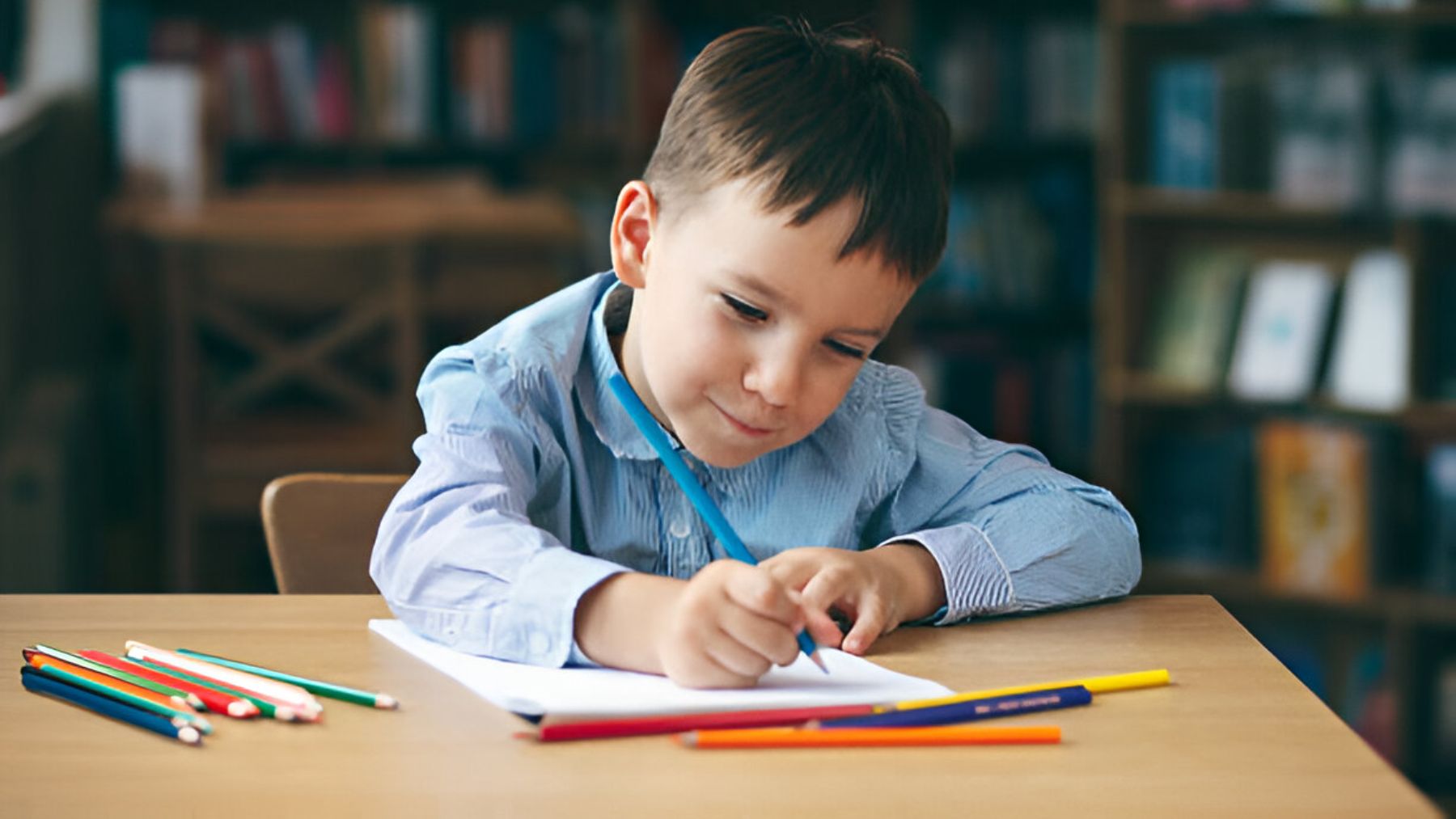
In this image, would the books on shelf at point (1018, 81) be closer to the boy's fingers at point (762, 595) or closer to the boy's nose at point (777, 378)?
the boy's nose at point (777, 378)

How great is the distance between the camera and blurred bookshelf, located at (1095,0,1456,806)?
2758mm

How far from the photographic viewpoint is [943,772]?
75 centimetres

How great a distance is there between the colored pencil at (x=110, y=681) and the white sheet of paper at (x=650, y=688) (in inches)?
5.6

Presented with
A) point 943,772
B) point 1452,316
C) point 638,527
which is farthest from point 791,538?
point 1452,316

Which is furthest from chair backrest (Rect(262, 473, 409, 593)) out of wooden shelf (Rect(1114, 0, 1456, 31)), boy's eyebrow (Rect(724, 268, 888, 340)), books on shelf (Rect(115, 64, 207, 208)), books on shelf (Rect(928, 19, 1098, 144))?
books on shelf (Rect(928, 19, 1098, 144))

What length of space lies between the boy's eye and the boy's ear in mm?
108

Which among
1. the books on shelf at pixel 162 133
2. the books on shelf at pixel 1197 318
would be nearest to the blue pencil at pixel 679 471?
the books on shelf at pixel 1197 318

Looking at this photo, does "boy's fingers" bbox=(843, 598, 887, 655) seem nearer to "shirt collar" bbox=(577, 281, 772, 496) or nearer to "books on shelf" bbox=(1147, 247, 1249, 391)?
"shirt collar" bbox=(577, 281, 772, 496)

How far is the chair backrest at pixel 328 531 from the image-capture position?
1262mm

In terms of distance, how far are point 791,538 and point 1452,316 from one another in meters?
1.93

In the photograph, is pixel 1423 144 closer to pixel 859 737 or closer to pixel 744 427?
A: pixel 744 427

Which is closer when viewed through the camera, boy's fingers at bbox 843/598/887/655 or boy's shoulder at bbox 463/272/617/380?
boy's fingers at bbox 843/598/887/655

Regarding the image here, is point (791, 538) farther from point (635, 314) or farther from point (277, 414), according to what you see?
point (277, 414)

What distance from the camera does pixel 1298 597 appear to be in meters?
2.94
